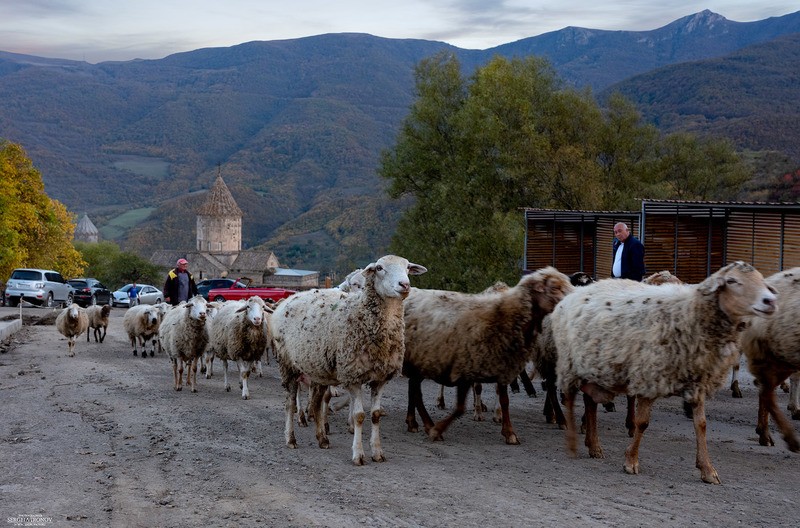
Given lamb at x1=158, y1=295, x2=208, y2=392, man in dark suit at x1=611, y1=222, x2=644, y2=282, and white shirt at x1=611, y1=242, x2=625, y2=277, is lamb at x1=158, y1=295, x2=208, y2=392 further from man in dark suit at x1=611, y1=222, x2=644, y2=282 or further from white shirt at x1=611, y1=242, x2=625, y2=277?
man in dark suit at x1=611, y1=222, x2=644, y2=282

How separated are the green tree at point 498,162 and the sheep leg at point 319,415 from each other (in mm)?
24755

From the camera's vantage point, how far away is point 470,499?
7.19 metres

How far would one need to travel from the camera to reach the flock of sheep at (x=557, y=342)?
8.09m

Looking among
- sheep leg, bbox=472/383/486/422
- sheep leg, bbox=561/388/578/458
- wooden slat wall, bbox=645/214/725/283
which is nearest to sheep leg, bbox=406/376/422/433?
sheep leg, bbox=472/383/486/422

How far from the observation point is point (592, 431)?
9.09m

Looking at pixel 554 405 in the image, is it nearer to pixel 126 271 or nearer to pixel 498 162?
pixel 498 162

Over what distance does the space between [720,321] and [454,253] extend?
103ft

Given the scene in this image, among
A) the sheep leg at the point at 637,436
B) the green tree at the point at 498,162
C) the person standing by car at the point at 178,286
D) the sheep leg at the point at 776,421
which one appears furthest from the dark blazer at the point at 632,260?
the green tree at the point at 498,162

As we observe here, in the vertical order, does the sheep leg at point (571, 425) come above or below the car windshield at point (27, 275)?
above

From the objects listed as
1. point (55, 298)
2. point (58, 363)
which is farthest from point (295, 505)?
point (55, 298)

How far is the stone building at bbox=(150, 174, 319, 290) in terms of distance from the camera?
343ft

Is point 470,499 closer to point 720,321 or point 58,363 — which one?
point 720,321

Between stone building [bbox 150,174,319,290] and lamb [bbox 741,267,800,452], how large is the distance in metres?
84.2

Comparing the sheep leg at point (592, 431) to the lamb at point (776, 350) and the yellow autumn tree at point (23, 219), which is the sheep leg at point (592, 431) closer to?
the lamb at point (776, 350)
